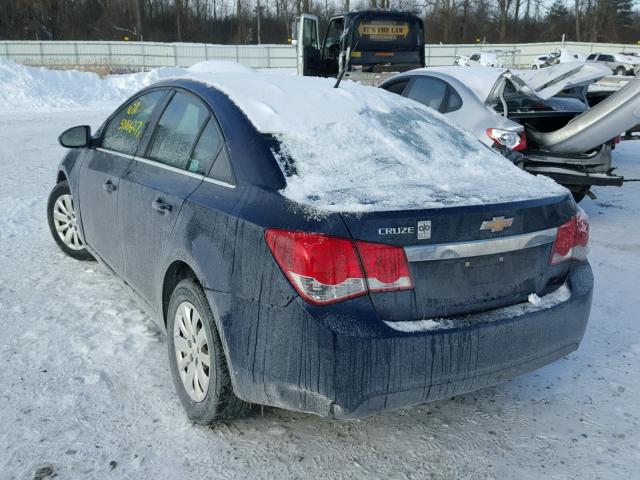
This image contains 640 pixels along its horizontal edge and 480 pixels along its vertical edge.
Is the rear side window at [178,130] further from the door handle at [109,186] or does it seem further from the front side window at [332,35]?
the front side window at [332,35]

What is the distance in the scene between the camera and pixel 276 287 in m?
2.30

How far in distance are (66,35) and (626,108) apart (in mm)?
56470

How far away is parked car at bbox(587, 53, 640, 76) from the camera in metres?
35.9

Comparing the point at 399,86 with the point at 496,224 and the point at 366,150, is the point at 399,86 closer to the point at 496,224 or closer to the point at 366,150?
the point at 366,150

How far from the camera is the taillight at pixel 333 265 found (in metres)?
2.24

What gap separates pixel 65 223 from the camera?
497cm

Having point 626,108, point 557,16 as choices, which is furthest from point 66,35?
point 626,108

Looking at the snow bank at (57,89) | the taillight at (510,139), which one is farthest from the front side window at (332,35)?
the snow bank at (57,89)

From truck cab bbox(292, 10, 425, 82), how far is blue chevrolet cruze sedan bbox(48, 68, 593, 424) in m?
9.80

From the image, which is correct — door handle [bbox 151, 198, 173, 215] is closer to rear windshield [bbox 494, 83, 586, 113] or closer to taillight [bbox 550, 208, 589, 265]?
taillight [bbox 550, 208, 589, 265]

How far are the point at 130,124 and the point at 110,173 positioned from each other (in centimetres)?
35

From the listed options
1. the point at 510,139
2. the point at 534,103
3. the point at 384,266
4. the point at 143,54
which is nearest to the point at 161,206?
the point at 384,266

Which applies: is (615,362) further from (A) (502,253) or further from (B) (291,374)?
(B) (291,374)

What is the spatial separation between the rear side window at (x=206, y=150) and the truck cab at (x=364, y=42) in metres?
9.56
